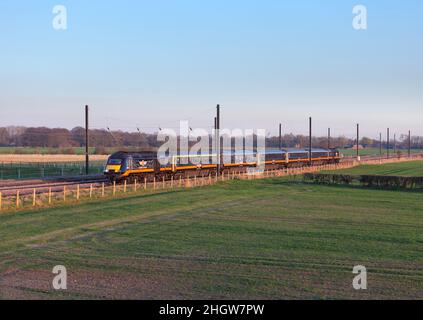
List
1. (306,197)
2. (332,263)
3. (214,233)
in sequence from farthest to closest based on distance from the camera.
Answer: (306,197) < (214,233) < (332,263)

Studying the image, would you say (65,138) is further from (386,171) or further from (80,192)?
(80,192)

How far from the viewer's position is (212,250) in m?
15.9

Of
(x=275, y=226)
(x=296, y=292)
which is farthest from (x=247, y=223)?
(x=296, y=292)

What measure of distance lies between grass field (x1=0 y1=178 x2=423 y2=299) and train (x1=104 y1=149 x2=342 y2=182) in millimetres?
10977

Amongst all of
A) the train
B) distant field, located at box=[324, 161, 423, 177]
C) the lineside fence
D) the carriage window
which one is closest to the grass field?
the lineside fence

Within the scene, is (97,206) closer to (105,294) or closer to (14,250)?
(14,250)

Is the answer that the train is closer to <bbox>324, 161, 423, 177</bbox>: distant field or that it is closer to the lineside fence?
the lineside fence

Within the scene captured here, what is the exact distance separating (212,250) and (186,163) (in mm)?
32189

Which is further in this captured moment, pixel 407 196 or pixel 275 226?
pixel 407 196

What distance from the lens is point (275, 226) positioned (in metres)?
21.0

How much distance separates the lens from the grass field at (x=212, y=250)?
1149 centimetres

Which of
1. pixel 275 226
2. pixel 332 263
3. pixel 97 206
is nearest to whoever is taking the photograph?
pixel 332 263
